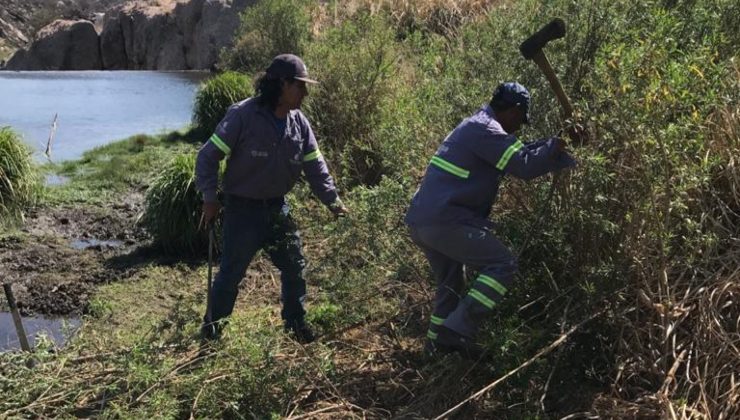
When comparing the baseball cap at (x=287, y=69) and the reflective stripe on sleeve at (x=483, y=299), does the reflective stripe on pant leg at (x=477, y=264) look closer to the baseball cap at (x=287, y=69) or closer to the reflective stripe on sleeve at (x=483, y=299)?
the reflective stripe on sleeve at (x=483, y=299)

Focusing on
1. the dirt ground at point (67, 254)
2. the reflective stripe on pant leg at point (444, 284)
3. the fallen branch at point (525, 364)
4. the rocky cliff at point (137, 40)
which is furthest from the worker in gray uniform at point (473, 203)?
the rocky cliff at point (137, 40)

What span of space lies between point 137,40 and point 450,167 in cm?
4380

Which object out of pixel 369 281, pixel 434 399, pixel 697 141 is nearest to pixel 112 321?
pixel 369 281

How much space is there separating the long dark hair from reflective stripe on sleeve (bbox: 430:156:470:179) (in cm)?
112

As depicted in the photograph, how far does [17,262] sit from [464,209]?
A: 543cm

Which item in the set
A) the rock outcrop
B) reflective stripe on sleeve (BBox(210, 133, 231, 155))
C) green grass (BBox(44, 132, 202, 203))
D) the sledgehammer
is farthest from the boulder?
the sledgehammer

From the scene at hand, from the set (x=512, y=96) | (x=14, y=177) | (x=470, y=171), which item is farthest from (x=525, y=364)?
(x=14, y=177)

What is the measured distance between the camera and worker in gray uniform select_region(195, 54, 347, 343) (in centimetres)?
450

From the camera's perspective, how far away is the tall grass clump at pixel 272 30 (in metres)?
13.9

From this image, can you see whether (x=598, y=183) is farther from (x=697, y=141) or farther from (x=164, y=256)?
(x=164, y=256)

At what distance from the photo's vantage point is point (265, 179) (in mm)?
4562

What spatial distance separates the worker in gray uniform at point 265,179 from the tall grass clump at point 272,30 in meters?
8.76

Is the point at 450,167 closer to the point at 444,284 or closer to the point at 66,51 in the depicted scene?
A: the point at 444,284

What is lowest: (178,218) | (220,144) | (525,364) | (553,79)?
(178,218)
